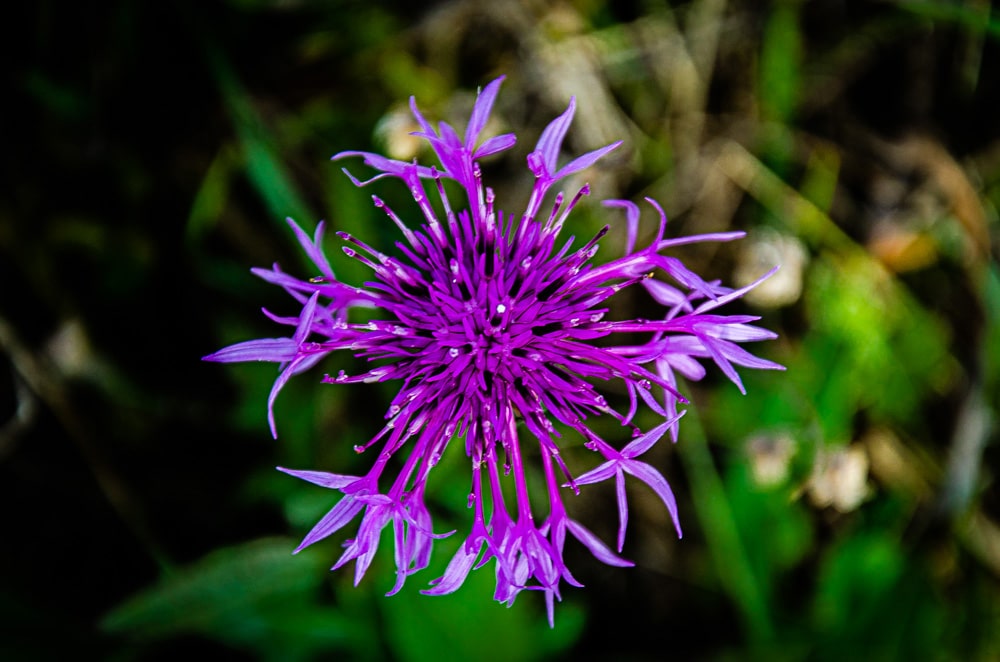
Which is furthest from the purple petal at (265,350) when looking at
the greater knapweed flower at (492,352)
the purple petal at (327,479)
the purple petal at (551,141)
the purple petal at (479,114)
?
the purple petal at (551,141)

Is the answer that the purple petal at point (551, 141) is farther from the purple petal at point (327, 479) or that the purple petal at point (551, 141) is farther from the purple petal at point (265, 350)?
the purple petal at point (327, 479)

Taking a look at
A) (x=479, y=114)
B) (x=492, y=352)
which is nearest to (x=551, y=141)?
(x=479, y=114)

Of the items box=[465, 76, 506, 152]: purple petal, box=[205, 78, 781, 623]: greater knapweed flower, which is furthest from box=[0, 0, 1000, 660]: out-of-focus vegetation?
box=[465, 76, 506, 152]: purple petal

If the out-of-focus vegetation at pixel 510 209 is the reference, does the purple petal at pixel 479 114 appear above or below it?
above

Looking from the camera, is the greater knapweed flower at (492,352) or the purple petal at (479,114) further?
the purple petal at (479,114)

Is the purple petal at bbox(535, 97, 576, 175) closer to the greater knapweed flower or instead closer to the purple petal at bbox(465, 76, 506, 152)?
the greater knapweed flower

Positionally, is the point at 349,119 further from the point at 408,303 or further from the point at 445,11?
the point at 408,303

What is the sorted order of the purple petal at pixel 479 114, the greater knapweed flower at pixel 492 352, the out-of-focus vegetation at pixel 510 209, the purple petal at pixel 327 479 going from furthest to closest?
1. the out-of-focus vegetation at pixel 510 209
2. the purple petal at pixel 479 114
3. the greater knapweed flower at pixel 492 352
4. the purple petal at pixel 327 479
